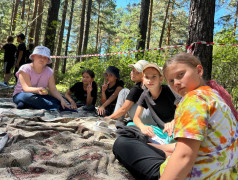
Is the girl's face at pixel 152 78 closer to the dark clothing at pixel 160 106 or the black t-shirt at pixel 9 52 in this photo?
the dark clothing at pixel 160 106

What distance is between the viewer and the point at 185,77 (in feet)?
3.90

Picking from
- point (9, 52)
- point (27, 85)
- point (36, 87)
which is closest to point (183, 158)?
point (27, 85)

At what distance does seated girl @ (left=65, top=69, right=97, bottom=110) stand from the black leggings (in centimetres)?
278

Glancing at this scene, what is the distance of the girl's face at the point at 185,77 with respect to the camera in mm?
1188

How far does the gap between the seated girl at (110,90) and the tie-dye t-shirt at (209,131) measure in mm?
3265

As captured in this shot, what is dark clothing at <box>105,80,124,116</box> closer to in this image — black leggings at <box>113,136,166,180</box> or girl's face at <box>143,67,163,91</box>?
girl's face at <box>143,67,163,91</box>

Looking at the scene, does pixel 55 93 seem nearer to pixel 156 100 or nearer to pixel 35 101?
pixel 35 101

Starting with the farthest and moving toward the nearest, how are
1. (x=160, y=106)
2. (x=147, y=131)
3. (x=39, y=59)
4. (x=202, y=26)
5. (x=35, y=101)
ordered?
(x=202, y=26) < (x=39, y=59) < (x=35, y=101) < (x=160, y=106) < (x=147, y=131)

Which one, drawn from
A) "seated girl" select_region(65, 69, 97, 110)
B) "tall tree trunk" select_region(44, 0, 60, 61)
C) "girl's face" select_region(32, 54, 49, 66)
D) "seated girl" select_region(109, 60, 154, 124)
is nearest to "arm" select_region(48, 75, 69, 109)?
"seated girl" select_region(65, 69, 97, 110)

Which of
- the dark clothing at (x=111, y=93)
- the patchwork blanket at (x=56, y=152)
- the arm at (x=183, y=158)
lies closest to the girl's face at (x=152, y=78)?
the patchwork blanket at (x=56, y=152)

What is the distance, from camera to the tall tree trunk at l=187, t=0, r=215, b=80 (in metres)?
4.29

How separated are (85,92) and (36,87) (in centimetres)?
112

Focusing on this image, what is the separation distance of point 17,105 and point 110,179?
3.17 meters

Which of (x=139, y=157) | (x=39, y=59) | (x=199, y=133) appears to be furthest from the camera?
(x=39, y=59)
